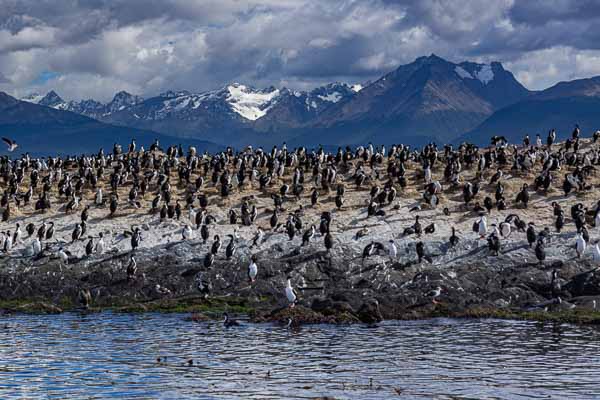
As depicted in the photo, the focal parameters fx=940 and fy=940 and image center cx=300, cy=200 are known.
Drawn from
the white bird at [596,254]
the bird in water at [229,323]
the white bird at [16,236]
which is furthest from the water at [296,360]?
the white bird at [16,236]

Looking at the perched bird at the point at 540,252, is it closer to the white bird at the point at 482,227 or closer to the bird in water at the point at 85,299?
the white bird at the point at 482,227

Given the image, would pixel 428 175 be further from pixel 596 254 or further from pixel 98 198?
pixel 98 198

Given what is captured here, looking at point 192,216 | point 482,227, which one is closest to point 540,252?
point 482,227

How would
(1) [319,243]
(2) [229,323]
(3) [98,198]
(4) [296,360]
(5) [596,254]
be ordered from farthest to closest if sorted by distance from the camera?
1. (3) [98,198]
2. (1) [319,243]
3. (5) [596,254]
4. (2) [229,323]
5. (4) [296,360]

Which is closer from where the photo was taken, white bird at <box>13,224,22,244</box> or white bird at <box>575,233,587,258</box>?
white bird at <box>575,233,587,258</box>

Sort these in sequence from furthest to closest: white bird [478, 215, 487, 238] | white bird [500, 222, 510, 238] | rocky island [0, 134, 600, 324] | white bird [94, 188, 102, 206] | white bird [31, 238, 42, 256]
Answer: white bird [94, 188, 102, 206]
white bird [31, 238, 42, 256]
white bird [478, 215, 487, 238]
white bird [500, 222, 510, 238]
rocky island [0, 134, 600, 324]

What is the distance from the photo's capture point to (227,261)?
4078 centimetres

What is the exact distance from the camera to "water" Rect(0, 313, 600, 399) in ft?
77.7

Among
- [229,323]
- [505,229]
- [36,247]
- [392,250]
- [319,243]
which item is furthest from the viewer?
[36,247]

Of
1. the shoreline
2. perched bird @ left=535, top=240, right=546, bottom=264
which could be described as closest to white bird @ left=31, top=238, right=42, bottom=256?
Result: the shoreline

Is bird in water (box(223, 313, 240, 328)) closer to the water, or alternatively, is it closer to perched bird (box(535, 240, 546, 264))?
the water

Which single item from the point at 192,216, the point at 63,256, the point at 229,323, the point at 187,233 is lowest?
the point at 229,323

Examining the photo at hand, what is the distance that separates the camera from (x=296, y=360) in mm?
27844

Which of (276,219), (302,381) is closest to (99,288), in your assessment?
(276,219)
